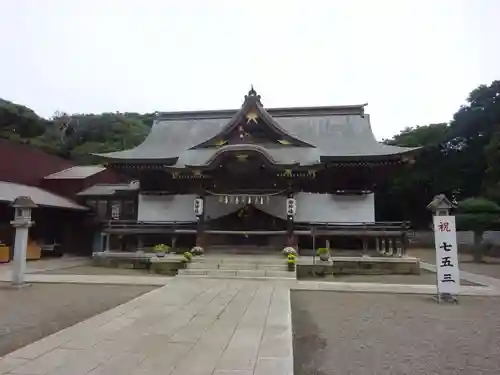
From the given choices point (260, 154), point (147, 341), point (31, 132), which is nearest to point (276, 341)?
point (147, 341)

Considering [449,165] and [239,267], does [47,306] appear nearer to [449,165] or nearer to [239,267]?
[239,267]

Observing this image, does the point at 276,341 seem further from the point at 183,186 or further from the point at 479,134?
the point at 479,134

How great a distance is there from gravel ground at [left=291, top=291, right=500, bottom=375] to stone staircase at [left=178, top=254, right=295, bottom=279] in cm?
322

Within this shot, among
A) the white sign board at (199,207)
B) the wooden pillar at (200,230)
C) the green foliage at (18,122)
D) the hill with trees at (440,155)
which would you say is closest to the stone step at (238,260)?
the wooden pillar at (200,230)

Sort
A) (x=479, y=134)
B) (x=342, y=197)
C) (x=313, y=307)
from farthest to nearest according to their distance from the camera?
1. (x=479, y=134)
2. (x=342, y=197)
3. (x=313, y=307)

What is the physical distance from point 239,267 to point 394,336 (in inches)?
293

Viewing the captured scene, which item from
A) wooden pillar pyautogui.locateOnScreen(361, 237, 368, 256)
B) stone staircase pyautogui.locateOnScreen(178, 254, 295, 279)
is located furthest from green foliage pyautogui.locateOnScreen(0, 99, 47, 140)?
wooden pillar pyautogui.locateOnScreen(361, 237, 368, 256)

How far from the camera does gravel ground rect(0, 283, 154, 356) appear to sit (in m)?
5.57

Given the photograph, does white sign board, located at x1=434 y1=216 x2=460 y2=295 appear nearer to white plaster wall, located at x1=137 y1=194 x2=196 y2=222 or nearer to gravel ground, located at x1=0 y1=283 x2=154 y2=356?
gravel ground, located at x1=0 y1=283 x2=154 y2=356

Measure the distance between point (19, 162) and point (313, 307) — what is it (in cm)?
1849

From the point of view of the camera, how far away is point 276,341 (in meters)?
5.03

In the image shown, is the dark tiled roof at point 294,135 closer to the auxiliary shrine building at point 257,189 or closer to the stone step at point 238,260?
the auxiliary shrine building at point 257,189

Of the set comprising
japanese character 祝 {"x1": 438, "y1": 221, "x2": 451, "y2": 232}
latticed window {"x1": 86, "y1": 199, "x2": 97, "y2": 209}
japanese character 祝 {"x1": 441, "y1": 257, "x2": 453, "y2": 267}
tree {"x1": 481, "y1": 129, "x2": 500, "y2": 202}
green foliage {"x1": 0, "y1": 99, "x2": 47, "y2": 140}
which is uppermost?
green foliage {"x1": 0, "y1": 99, "x2": 47, "y2": 140}

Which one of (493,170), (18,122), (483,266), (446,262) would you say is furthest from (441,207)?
(18,122)
